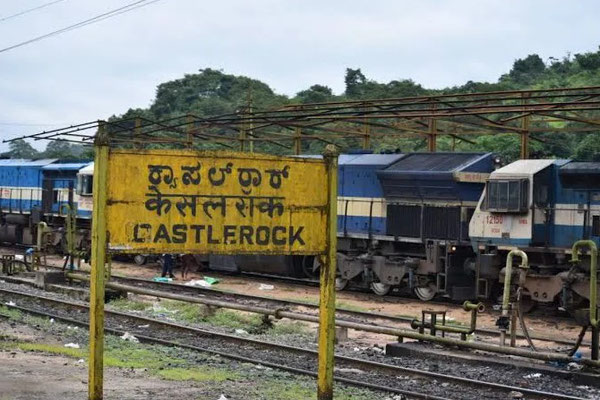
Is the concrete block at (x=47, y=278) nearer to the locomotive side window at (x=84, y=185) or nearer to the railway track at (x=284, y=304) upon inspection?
the railway track at (x=284, y=304)

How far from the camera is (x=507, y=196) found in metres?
22.3

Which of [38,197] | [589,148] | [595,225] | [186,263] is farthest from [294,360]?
[589,148]

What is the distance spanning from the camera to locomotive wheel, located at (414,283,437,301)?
81.9 ft

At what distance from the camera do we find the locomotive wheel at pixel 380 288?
26109mm

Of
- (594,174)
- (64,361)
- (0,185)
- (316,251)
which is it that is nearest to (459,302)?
(594,174)

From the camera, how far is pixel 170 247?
711cm

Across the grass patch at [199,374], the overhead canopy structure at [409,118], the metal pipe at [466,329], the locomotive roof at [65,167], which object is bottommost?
the grass patch at [199,374]

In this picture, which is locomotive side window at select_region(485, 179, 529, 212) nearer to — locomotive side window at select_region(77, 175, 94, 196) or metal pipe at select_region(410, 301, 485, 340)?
metal pipe at select_region(410, 301, 485, 340)

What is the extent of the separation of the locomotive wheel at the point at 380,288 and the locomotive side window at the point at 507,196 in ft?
14.9

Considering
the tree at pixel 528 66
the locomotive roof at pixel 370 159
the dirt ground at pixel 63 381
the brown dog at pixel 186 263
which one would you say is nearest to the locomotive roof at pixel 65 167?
the brown dog at pixel 186 263

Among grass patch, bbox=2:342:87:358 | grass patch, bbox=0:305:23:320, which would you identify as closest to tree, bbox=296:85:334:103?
grass patch, bbox=0:305:23:320

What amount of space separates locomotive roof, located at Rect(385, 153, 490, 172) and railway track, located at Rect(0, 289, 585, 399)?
32.1 feet

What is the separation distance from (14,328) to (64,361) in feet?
14.3

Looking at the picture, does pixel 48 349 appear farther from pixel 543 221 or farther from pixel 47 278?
pixel 543 221
